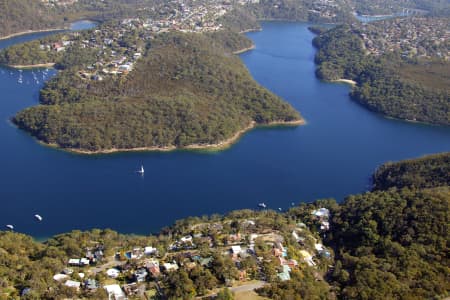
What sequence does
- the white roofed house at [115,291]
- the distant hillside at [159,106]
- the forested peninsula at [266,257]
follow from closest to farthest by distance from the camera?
the white roofed house at [115,291] → the forested peninsula at [266,257] → the distant hillside at [159,106]

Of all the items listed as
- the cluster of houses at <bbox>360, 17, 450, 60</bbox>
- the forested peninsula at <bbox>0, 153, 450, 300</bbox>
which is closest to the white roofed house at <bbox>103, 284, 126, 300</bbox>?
the forested peninsula at <bbox>0, 153, 450, 300</bbox>

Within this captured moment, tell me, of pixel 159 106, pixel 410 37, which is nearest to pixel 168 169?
pixel 159 106

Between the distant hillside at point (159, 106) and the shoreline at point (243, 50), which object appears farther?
the shoreline at point (243, 50)

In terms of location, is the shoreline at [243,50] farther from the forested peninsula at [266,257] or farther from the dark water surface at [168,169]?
the forested peninsula at [266,257]

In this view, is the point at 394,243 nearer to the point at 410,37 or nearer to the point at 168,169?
the point at 168,169

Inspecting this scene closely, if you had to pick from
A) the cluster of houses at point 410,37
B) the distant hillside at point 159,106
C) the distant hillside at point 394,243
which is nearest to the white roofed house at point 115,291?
the distant hillside at point 394,243

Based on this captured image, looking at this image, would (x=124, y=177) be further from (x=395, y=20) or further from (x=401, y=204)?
(x=395, y=20)

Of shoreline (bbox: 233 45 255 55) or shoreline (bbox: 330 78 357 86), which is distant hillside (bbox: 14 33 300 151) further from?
shoreline (bbox: 330 78 357 86)
